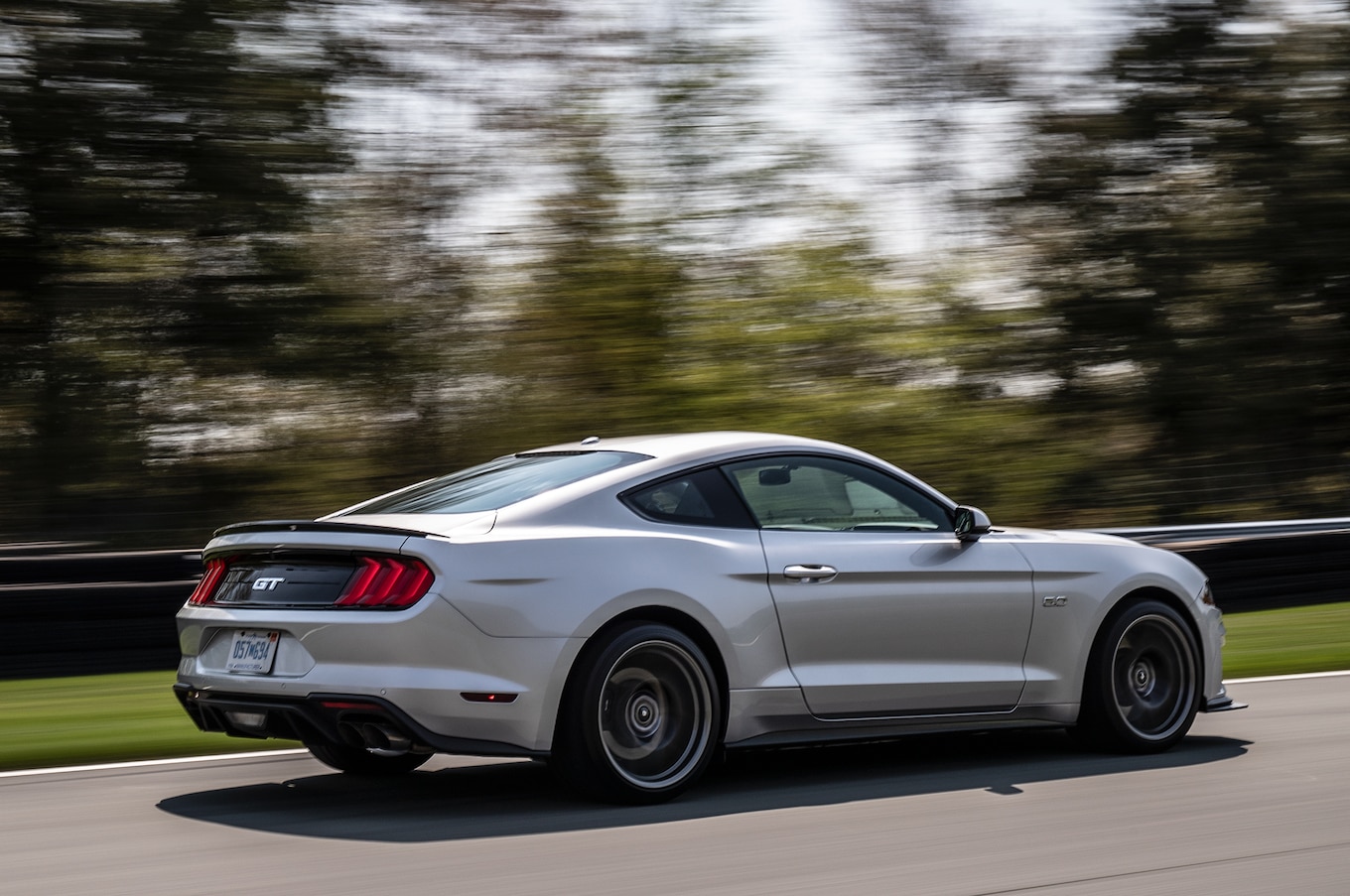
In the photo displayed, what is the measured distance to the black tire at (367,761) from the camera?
21.6ft

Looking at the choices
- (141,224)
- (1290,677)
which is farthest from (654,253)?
(1290,677)

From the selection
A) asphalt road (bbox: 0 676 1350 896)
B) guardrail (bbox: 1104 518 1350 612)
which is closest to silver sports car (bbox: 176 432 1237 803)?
asphalt road (bbox: 0 676 1350 896)

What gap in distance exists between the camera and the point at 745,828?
17.9 ft

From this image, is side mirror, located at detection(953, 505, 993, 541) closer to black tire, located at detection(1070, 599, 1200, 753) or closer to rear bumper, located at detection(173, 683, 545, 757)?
black tire, located at detection(1070, 599, 1200, 753)

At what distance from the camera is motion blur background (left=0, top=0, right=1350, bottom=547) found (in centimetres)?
1662

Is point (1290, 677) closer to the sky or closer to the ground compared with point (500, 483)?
closer to the ground

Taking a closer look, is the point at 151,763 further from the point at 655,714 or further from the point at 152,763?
the point at 655,714

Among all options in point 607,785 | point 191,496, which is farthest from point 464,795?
point 191,496

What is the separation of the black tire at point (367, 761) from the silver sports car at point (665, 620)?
0.01 meters

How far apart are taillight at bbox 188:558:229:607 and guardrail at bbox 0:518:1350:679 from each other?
3619mm

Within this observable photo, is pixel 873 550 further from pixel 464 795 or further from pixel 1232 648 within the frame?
pixel 1232 648

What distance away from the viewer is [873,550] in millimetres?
6430

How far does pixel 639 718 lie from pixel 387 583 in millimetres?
1058

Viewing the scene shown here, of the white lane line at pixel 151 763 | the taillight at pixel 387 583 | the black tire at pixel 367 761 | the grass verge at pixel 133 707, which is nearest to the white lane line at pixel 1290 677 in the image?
the grass verge at pixel 133 707
